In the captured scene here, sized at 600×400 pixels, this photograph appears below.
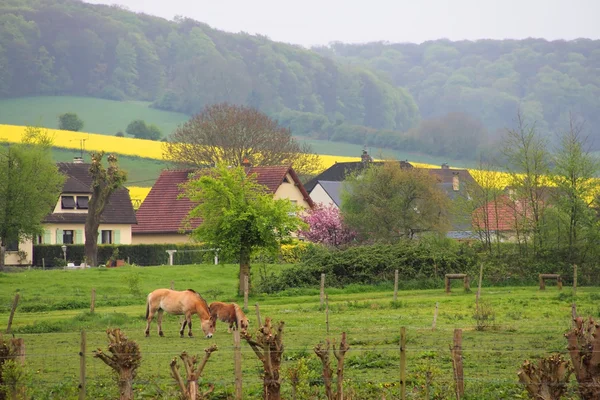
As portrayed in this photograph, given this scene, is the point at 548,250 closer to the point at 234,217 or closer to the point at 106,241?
the point at 234,217

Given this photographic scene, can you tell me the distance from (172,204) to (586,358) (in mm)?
65711

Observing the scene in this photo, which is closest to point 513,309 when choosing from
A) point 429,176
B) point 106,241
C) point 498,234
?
point 498,234

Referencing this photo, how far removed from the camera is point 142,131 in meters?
152

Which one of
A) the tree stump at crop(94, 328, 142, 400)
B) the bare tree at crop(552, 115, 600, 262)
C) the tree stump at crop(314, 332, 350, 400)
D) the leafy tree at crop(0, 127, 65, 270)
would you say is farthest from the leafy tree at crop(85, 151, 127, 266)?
the tree stump at crop(314, 332, 350, 400)

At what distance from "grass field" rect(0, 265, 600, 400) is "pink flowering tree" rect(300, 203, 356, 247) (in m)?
15.9

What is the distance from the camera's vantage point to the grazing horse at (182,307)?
2731cm

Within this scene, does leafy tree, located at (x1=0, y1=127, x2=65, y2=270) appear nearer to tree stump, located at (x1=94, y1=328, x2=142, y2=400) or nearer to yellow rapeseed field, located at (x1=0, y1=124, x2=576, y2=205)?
tree stump, located at (x1=94, y1=328, x2=142, y2=400)

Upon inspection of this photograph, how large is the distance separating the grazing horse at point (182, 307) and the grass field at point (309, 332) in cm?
44

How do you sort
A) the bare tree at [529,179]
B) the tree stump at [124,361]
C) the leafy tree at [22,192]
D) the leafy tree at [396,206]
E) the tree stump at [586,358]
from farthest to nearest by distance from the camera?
the leafy tree at [396,206] < the leafy tree at [22,192] < the bare tree at [529,179] < the tree stump at [124,361] < the tree stump at [586,358]

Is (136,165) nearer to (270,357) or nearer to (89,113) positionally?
(89,113)

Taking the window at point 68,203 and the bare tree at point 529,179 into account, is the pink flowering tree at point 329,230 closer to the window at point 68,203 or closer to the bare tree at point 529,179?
the bare tree at point 529,179

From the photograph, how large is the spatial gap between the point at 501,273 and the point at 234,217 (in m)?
13.9

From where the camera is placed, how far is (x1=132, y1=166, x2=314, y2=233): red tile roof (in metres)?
75.4

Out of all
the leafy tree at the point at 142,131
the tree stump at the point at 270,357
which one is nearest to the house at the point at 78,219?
the tree stump at the point at 270,357
